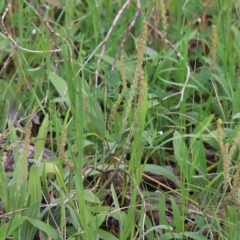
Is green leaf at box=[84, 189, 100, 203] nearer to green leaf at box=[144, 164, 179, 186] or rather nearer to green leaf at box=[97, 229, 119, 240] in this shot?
green leaf at box=[97, 229, 119, 240]

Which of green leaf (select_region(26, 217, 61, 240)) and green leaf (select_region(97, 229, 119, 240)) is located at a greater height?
green leaf (select_region(26, 217, 61, 240))

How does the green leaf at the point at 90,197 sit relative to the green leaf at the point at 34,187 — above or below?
below

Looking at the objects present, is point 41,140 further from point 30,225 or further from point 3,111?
point 30,225

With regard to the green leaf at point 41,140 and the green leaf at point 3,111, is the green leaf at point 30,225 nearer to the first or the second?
the green leaf at point 41,140

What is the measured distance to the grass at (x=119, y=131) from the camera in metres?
1.79

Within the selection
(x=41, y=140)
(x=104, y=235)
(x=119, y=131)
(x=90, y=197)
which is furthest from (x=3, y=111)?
(x=104, y=235)

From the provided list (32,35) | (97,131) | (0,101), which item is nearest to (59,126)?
(97,131)

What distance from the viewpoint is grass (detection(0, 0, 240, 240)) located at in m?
1.79

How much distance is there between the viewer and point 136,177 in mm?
1859

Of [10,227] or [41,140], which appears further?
[41,140]

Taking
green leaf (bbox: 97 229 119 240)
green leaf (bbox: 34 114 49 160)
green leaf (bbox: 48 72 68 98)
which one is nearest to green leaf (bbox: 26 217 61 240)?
green leaf (bbox: 97 229 119 240)

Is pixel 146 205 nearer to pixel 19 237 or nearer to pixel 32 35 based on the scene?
pixel 19 237

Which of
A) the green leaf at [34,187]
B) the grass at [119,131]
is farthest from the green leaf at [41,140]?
the green leaf at [34,187]

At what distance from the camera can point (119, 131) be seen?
212cm
